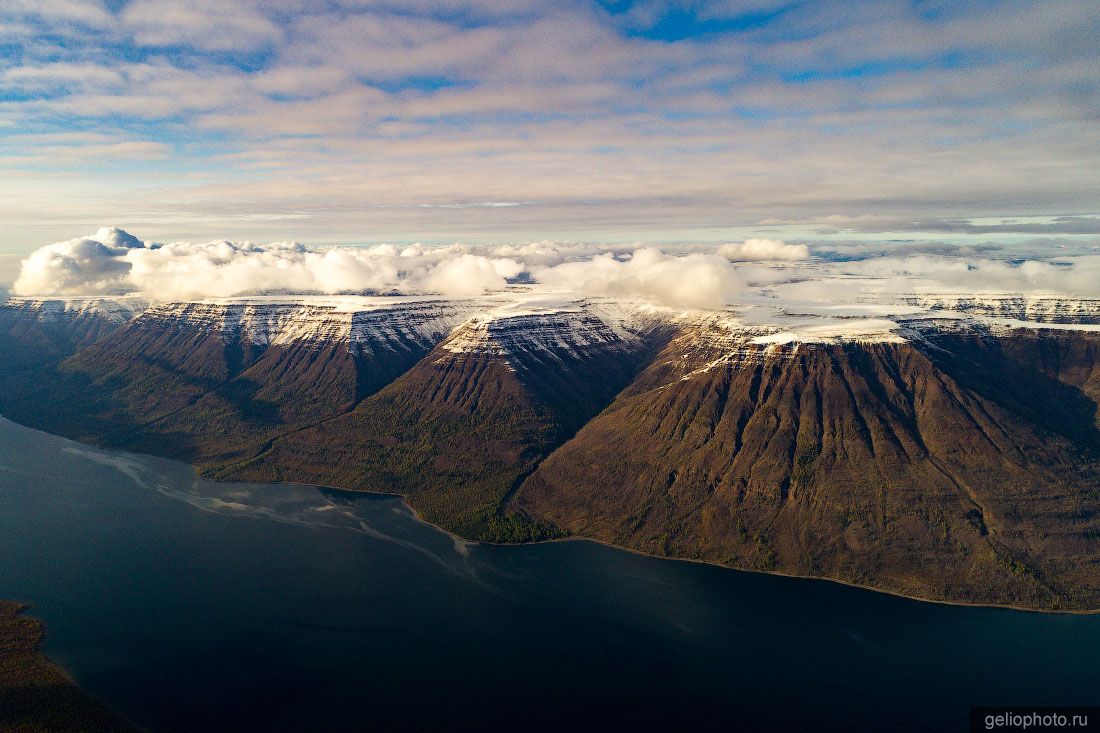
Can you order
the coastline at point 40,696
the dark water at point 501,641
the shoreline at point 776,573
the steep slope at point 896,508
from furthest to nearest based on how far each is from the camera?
the steep slope at point 896,508 < the shoreline at point 776,573 < the dark water at point 501,641 < the coastline at point 40,696

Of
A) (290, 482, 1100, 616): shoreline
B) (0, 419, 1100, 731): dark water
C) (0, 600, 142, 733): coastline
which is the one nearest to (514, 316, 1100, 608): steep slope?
(290, 482, 1100, 616): shoreline

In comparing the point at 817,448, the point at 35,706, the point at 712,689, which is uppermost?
the point at 817,448

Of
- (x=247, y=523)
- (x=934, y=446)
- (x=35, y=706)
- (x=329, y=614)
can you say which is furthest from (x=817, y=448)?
(x=35, y=706)

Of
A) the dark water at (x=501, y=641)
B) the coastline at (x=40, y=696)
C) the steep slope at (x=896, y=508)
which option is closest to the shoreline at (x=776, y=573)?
the steep slope at (x=896, y=508)

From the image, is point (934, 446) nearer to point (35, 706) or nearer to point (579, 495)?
point (579, 495)

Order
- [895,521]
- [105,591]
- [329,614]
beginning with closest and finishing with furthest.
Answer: [329,614], [105,591], [895,521]

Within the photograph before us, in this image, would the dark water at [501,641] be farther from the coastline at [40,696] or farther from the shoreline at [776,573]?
the coastline at [40,696]

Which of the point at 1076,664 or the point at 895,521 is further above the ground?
the point at 895,521

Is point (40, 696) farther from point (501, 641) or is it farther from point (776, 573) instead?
point (776, 573)

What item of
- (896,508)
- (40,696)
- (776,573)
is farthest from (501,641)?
(896,508)
